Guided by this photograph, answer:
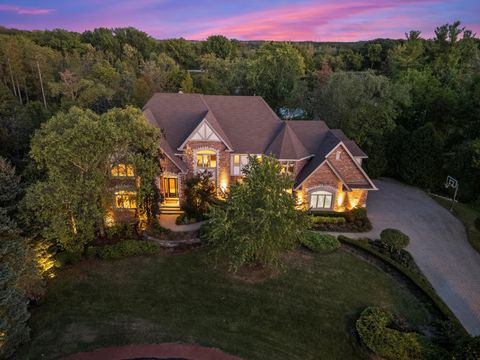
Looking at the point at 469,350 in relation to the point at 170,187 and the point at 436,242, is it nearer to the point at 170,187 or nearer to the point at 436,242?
the point at 436,242

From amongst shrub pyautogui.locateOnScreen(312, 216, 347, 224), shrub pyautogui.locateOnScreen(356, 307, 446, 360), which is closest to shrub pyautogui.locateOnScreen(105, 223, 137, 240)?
shrub pyautogui.locateOnScreen(312, 216, 347, 224)

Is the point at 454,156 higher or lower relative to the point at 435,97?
lower

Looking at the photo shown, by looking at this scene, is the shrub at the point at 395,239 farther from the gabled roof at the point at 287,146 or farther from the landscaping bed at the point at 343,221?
the gabled roof at the point at 287,146

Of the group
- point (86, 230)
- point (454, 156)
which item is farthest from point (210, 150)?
point (454, 156)

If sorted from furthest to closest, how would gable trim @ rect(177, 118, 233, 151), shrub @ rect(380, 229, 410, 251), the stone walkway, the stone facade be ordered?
the stone facade → gable trim @ rect(177, 118, 233, 151) → shrub @ rect(380, 229, 410, 251) → the stone walkway

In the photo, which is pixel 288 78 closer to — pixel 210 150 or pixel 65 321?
pixel 210 150

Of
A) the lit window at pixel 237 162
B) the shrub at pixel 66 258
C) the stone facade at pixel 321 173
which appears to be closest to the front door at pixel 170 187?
the stone facade at pixel 321 173

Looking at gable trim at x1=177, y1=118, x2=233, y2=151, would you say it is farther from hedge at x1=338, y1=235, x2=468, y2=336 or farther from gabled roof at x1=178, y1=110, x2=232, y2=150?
hedge at x1=338, y1=235, x2=468, y2=336

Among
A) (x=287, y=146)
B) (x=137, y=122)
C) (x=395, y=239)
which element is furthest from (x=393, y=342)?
(x=137, y=122)

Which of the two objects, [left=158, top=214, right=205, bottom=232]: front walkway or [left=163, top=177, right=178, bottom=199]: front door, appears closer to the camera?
[left=158, top=214, right=205, bottom=232]: front walkway
